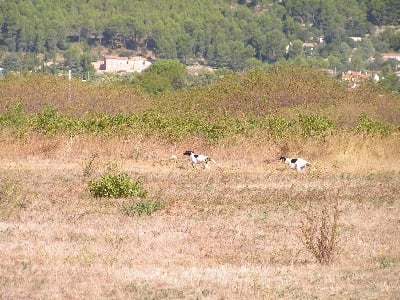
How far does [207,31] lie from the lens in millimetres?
137875

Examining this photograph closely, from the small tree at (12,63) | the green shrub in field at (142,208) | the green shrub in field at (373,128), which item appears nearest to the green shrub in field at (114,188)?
the green shrub in field at (142,208)

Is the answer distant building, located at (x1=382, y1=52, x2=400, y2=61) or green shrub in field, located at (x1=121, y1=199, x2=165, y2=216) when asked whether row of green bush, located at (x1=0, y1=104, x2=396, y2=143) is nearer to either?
green shrub in field, located at (x1=121, y1=199, x2=165, y2=216)

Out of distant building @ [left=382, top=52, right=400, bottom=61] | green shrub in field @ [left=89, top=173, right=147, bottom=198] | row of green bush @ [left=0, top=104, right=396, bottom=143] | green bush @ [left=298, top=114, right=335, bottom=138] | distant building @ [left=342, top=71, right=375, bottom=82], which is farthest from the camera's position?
distant building @ [left=382, top=52, right=400, bottom=61]

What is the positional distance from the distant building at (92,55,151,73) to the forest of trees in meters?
2.40

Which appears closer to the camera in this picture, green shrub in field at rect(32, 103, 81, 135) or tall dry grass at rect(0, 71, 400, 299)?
tall dry grass at rect(0, 71, 400, 299)

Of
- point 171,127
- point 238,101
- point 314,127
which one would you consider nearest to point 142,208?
point 171,127

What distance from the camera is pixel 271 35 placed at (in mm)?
137750

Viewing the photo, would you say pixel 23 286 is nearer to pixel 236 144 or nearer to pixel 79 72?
pixel 236 144

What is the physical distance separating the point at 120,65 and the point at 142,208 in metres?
109

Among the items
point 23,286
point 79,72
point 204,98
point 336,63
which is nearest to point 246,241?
point 23,286

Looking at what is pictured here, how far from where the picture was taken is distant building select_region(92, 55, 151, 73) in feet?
391

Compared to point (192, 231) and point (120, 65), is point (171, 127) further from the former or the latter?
point (120, 65)

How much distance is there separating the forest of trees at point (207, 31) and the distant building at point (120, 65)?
240cm

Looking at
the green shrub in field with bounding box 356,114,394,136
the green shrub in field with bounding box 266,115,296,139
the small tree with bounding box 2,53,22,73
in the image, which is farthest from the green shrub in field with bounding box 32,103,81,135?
the small tree with bounding box 2,53,22,73
